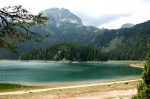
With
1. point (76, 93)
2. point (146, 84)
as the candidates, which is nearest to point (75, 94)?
point (76, 93)

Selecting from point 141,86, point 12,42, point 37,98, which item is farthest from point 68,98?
point 12,42

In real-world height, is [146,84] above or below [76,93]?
above

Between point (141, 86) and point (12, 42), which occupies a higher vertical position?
point (12, 42)

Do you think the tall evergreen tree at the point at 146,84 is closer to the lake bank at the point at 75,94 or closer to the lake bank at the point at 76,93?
the lake bank at the point at 76,93

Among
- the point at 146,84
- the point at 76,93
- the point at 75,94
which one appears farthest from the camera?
the point at 76,93

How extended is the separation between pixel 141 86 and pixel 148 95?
1958 millimetres

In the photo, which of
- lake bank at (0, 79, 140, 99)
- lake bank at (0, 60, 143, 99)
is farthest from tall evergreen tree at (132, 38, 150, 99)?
lake bank at (0, 79, 140, 99)

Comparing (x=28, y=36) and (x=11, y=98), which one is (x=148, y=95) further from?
(x=11, y=98)

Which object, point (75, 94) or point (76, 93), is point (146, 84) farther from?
point (76, 93)

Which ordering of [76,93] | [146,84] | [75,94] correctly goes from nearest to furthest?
[146,84] → [75,94] → [76,93]

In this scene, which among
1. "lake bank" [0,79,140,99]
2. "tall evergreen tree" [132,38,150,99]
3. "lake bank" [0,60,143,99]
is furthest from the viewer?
"lake bank" [0,60,143,99]

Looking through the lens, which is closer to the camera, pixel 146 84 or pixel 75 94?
pixel 146 84

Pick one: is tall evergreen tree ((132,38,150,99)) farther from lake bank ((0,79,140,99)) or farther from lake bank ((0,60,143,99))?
lake bank ((0,79,140,99))

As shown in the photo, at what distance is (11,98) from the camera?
43.4m
